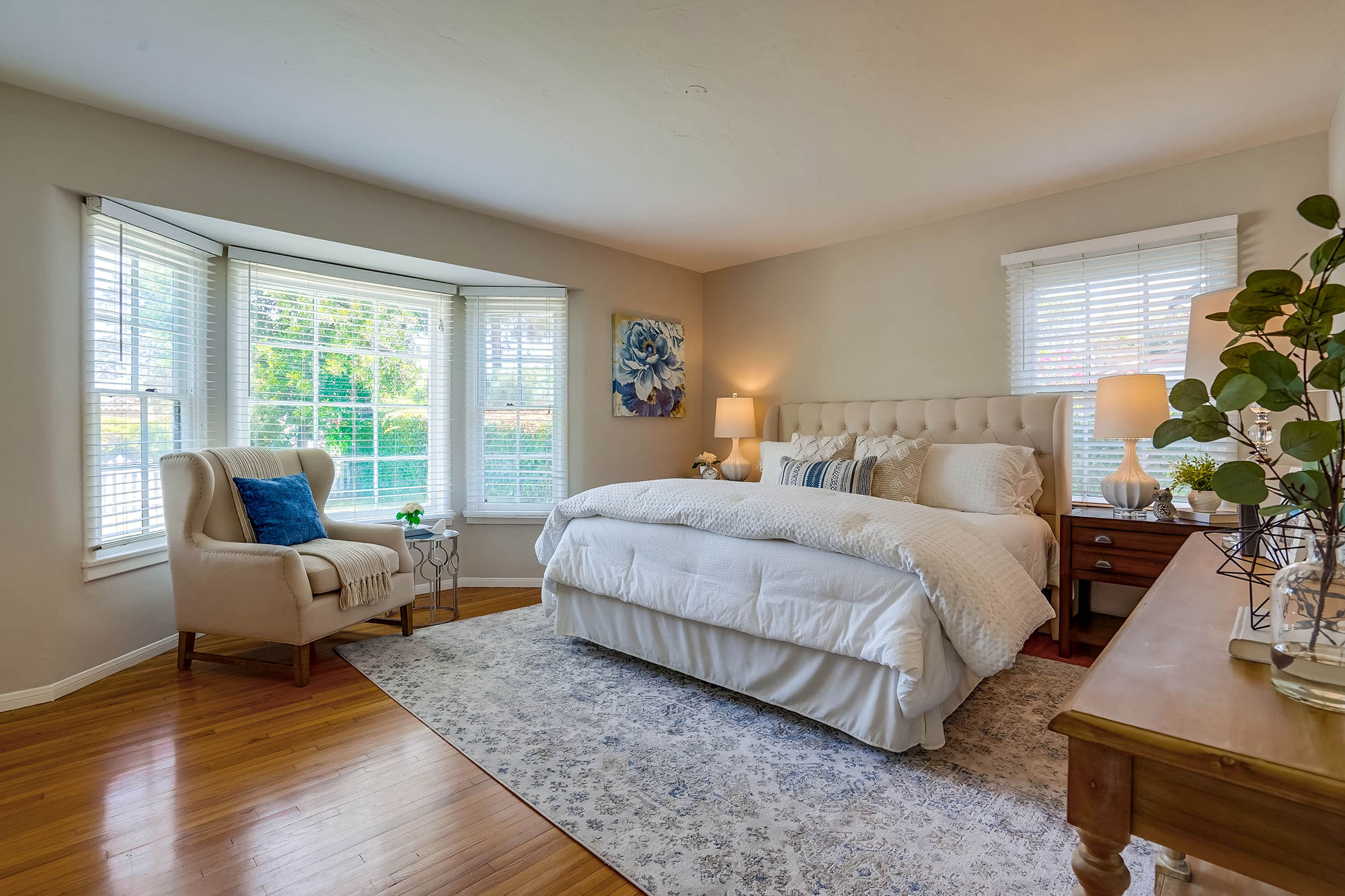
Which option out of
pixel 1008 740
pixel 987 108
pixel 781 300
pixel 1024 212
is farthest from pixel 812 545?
pixel 781 300

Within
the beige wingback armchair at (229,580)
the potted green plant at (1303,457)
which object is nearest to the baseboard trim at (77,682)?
the beige wingback armchair at (229,580)

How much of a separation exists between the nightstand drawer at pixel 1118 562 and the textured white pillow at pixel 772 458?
1596mm

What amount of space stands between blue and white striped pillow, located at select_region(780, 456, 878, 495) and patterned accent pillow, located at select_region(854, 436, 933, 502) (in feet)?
0.19

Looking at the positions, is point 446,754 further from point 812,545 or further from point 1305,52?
point 1305,52

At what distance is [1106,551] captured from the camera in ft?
10.2

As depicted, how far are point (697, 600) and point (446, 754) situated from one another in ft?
3.53

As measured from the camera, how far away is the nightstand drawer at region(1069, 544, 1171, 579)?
2.96m

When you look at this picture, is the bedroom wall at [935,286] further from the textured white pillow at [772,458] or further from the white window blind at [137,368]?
the white window blind at [137,368]

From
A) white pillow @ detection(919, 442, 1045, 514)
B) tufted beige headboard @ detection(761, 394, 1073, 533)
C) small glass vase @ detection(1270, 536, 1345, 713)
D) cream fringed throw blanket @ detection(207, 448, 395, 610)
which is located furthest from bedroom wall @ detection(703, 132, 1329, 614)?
cream fringed throw blanket @ detection(207, 448, 395, 610)

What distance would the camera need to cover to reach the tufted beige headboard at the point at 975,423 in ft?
11.8

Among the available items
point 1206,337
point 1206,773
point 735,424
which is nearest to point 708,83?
point 1206,337

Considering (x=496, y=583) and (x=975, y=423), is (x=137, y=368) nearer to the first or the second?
(x=496, y=583)

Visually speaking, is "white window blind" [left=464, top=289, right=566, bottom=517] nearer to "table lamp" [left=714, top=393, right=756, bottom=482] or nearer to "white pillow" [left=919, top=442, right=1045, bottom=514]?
"table lamp" [left=714, top=393, right=756, bottom=482]

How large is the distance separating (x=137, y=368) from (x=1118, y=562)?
15.8 feet
